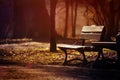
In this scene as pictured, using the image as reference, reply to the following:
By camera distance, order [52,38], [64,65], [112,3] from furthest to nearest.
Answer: [112,3]
[52,38]
[64,65]

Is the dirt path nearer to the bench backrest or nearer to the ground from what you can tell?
the ground

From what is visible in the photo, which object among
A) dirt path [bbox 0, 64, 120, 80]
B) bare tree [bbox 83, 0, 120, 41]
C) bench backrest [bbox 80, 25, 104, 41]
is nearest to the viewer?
dirt path [bbox 0, 64, 120, 80]

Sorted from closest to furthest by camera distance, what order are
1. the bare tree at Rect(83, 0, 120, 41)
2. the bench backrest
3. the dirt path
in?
the dirt path
the bench backrest
the bare tree at Rect(83, 0, 120, 41)

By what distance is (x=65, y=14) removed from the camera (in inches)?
1140

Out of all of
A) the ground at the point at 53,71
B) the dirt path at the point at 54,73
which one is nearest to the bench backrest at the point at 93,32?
the ground at the point at 53,71

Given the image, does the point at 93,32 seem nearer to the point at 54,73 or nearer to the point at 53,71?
the point at 53,71

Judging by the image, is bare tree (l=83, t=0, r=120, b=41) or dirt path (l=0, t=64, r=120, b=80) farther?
bare tree (l=83, t=0, r=120, b=41)

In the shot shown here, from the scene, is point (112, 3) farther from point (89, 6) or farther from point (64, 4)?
point (64, 4)

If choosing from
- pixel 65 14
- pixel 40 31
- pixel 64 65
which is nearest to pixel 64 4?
pixel 65 14

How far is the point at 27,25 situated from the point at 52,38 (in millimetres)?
14475

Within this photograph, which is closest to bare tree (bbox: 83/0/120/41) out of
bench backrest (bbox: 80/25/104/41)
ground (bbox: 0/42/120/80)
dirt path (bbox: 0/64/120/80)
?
bench backrest (bbox: 80/25/104/41)

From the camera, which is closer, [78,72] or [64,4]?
[78,72]

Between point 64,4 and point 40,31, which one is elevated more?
point 64,4

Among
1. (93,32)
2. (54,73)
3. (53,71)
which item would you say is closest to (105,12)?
(93,32)
